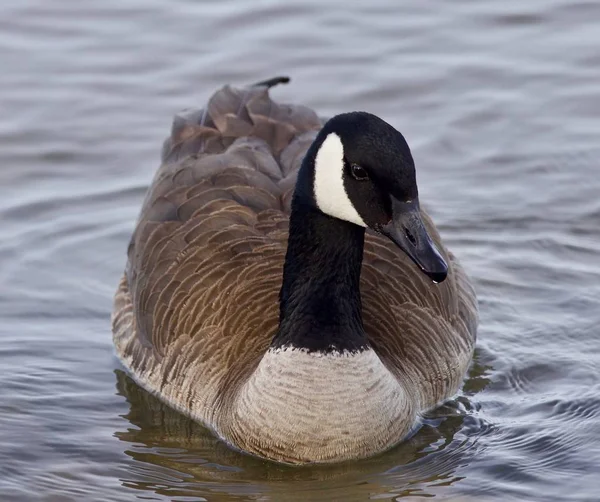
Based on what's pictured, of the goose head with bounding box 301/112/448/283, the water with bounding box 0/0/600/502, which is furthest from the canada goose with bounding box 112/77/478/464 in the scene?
the water with bounding box 0/0/600/502

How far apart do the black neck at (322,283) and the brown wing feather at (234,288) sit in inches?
22.5

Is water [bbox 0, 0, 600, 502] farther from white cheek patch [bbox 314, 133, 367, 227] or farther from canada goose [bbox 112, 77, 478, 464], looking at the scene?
white cheek patch [bbox 314, 133, 367, 227]

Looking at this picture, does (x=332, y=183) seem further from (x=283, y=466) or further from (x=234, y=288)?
(x=283, y=466)

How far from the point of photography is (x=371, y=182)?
8.09 metres

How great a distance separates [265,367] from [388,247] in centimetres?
151

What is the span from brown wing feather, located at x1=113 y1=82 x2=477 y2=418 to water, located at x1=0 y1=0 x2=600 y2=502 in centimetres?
Result: 41

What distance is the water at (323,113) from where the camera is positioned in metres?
8.83

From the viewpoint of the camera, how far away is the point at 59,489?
860 centimetres

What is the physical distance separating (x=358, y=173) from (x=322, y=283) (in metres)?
0.82

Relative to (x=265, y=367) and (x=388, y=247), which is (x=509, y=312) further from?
(x=265, y=367)

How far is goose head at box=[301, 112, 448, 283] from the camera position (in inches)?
312

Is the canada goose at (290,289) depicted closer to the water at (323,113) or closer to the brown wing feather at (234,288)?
the brown wing feather at (234,288)

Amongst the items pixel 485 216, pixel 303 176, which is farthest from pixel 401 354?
pixel 485 216

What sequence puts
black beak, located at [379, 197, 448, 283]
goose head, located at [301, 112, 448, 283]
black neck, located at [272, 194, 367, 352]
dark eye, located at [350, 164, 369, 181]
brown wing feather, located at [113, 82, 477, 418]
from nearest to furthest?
Answer: 1. black beak, located at [379, 197, 448, 283]
2. goose head, located at [301, 112, 448, 283]
3. dark eye, located at [350, 164, 369, 181]
4. black neck, located at [272, 194, 367, 352]
5. brown wing feather, located at [113, 82, 477, 418]
